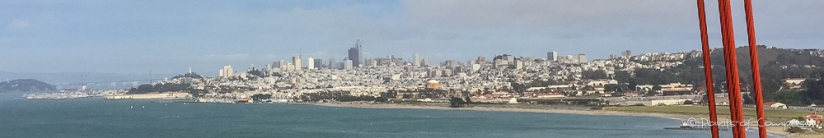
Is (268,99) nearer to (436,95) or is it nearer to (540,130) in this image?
(436,95)

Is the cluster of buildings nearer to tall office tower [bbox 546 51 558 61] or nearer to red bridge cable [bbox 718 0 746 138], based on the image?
tall office tower [bbox 546 51 558 61]

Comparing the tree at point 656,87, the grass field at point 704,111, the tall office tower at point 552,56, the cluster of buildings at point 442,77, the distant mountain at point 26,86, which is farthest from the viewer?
the distant mountain at point 26,86

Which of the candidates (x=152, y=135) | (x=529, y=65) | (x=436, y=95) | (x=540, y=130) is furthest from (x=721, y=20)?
(x=529, y=65)

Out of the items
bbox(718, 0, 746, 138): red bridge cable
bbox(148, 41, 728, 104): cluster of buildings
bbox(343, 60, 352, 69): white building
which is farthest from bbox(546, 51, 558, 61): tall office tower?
bbox(718, 0, 746, 138): red bridge cable


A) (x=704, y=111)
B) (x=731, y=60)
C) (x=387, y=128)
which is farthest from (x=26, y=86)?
(x=731, y=60)

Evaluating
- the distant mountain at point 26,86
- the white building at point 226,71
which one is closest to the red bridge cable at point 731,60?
the white building at point 226,71

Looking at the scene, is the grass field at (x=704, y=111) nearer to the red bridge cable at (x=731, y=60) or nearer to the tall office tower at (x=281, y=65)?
the red bridge cable at (x=731, y=60)

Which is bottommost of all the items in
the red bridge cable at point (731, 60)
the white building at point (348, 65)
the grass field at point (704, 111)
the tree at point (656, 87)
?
the grass field at point (704, 111)
